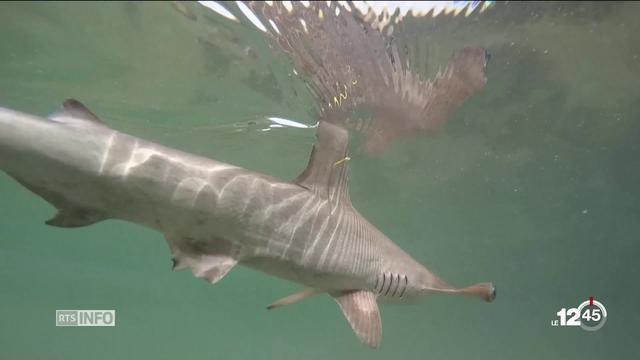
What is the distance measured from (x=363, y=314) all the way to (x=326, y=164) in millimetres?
1480

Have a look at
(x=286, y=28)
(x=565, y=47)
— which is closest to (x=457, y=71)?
(x=565, y=47)

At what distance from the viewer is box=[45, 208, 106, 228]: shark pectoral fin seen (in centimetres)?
327

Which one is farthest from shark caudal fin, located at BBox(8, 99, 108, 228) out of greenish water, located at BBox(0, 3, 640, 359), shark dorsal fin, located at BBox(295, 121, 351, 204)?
greenish water, located at BBox(0, 3, 640, 359)

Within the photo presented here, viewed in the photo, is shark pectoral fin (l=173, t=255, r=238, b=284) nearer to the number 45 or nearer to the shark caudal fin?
the shark caudal fin

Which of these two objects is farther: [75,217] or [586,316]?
[586,316]

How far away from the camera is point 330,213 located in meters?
4.57

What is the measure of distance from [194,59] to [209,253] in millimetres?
8125

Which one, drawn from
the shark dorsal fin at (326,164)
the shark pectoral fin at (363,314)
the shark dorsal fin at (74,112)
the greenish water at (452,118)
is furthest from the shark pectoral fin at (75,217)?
the greenish water at (452,118)

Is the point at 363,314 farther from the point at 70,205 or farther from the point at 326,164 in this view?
the point at 70,205

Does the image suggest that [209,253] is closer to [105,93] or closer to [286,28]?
[286,28]

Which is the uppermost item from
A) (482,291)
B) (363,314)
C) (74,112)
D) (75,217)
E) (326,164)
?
(74,112)

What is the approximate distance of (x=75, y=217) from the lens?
3287mm

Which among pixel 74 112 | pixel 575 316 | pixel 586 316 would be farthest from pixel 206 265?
pixel 586 316

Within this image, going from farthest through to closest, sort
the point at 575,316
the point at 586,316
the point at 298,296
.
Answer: the point at 586,316, the point at 575,316, the point at 298,296
